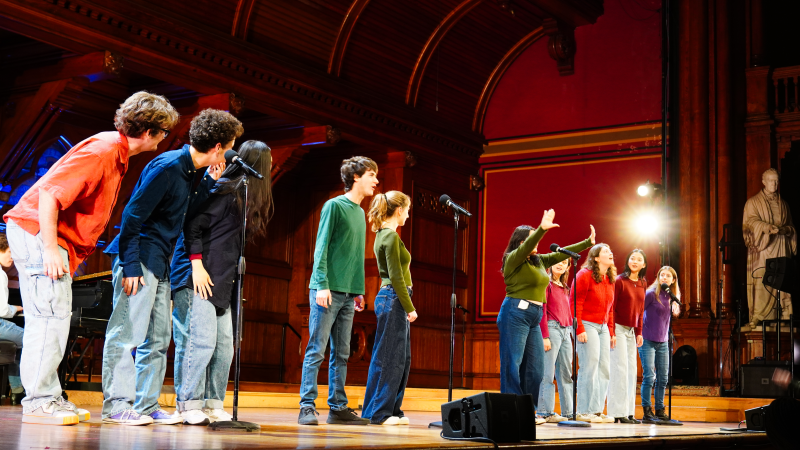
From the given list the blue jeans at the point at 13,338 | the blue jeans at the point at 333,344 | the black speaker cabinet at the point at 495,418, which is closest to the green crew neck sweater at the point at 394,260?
the blue jeans at the point at 333,344

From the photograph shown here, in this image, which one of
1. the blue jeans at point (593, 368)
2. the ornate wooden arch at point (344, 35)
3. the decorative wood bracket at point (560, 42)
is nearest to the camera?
the blue jeans at point (593, 368)

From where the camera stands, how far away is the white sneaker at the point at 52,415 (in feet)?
10.4

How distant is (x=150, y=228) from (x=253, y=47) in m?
4.67

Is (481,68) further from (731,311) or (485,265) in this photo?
(731,311)

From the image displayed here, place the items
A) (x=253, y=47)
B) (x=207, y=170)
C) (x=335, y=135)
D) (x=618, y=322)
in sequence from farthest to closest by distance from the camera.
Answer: (x=335, y=135) → (x=253, y=47) → (x=618, y=322) → (x=207, y=170)

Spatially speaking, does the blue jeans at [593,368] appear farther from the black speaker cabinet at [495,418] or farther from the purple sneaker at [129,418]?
the purple sneaker at [129,418]

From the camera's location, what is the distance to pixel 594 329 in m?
5.88

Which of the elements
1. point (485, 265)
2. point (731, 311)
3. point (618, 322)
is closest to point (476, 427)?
point (618, 322)

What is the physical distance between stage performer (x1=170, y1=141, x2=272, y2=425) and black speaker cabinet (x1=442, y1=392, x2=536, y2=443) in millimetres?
1016

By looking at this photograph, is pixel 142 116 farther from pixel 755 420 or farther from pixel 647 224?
pixel 647 224

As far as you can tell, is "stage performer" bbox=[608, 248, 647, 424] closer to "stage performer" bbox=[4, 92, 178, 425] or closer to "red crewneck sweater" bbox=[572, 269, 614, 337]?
"red crewneck sweater" bbox=[572, 269, 614, 337]

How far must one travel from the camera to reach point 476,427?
11.0ft

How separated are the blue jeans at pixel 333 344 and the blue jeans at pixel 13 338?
94.2 inches

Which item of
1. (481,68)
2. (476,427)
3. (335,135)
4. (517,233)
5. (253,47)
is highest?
(481,68)
